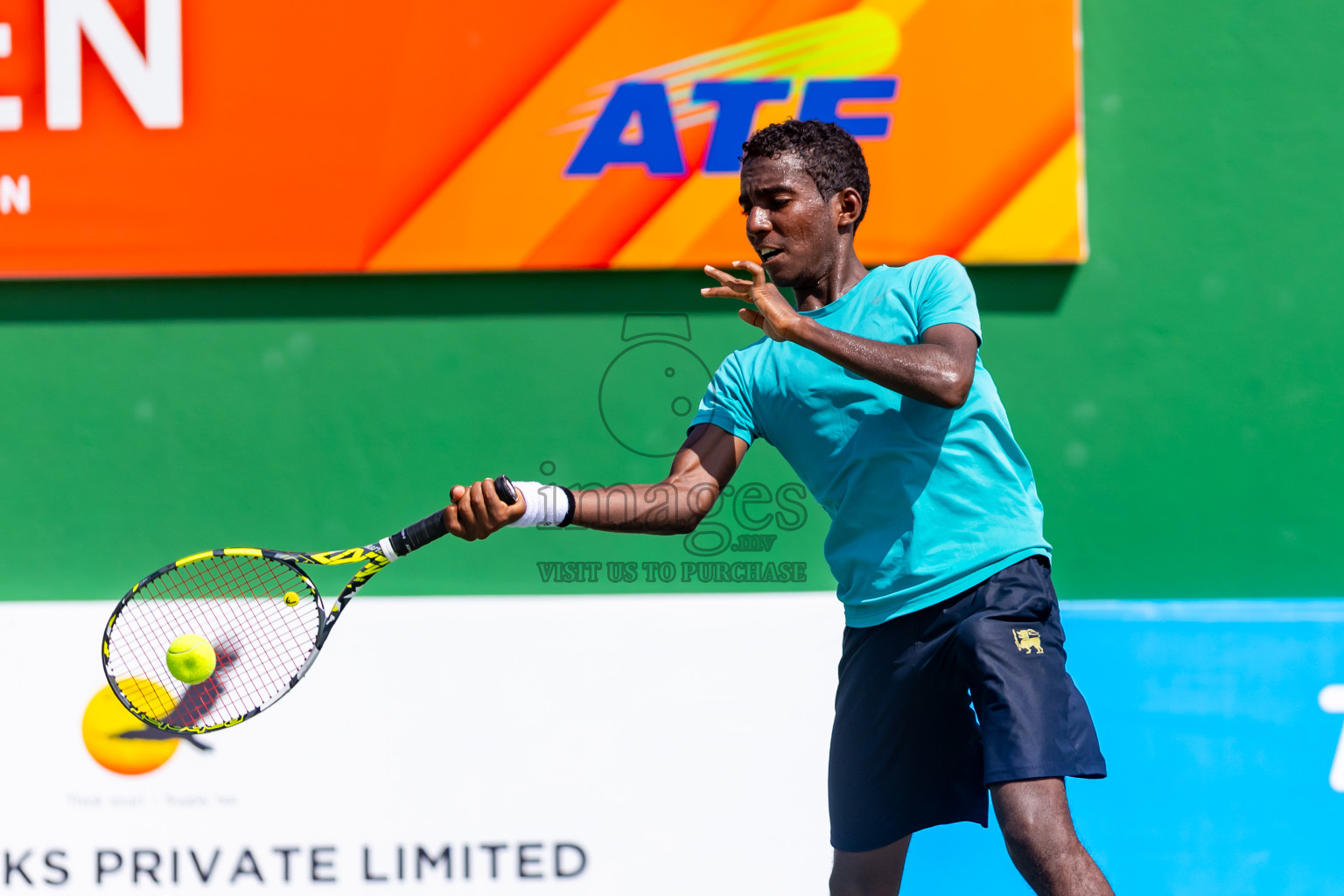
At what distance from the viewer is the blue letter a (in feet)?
11.3

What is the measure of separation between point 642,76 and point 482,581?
1533mm

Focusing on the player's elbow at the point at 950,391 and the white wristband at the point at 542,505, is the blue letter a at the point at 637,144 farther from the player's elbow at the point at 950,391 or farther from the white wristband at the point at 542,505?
the player's elbow at the point at 950,391

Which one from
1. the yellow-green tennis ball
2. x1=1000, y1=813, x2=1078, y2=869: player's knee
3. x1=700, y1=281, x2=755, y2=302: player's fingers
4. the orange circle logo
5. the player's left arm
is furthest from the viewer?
the orange circle logo

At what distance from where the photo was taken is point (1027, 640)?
2033mm

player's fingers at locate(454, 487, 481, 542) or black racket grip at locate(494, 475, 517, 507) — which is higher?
black racket grip at locate(494, 475, 517, 507)

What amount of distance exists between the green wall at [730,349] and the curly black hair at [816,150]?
111 centimetres

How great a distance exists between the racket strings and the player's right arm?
0.92m

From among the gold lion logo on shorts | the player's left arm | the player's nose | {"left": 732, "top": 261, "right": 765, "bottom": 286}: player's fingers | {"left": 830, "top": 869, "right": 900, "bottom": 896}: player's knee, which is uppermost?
the player's nose

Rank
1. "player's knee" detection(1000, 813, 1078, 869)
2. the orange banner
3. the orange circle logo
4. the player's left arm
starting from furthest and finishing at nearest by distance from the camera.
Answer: the orange banner
the orange circle logo
the player's left arm
"player's knee" detection(1000, 813, 1078, 869)

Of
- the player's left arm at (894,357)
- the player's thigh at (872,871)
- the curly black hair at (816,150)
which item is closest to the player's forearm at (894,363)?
the player's left arm at (894,357)

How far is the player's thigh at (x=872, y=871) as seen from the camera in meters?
2.34

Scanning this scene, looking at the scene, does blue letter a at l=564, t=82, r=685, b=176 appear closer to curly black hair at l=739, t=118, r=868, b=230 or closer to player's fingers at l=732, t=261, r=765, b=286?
curly black hair at l=739, t=118, r=868, b=230

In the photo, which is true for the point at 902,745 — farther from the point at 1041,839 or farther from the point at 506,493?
the point at 506,493

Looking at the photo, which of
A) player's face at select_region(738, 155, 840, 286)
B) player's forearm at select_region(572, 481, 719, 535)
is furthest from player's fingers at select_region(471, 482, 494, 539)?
player's face at select_region(738, 155, 840, 286)
